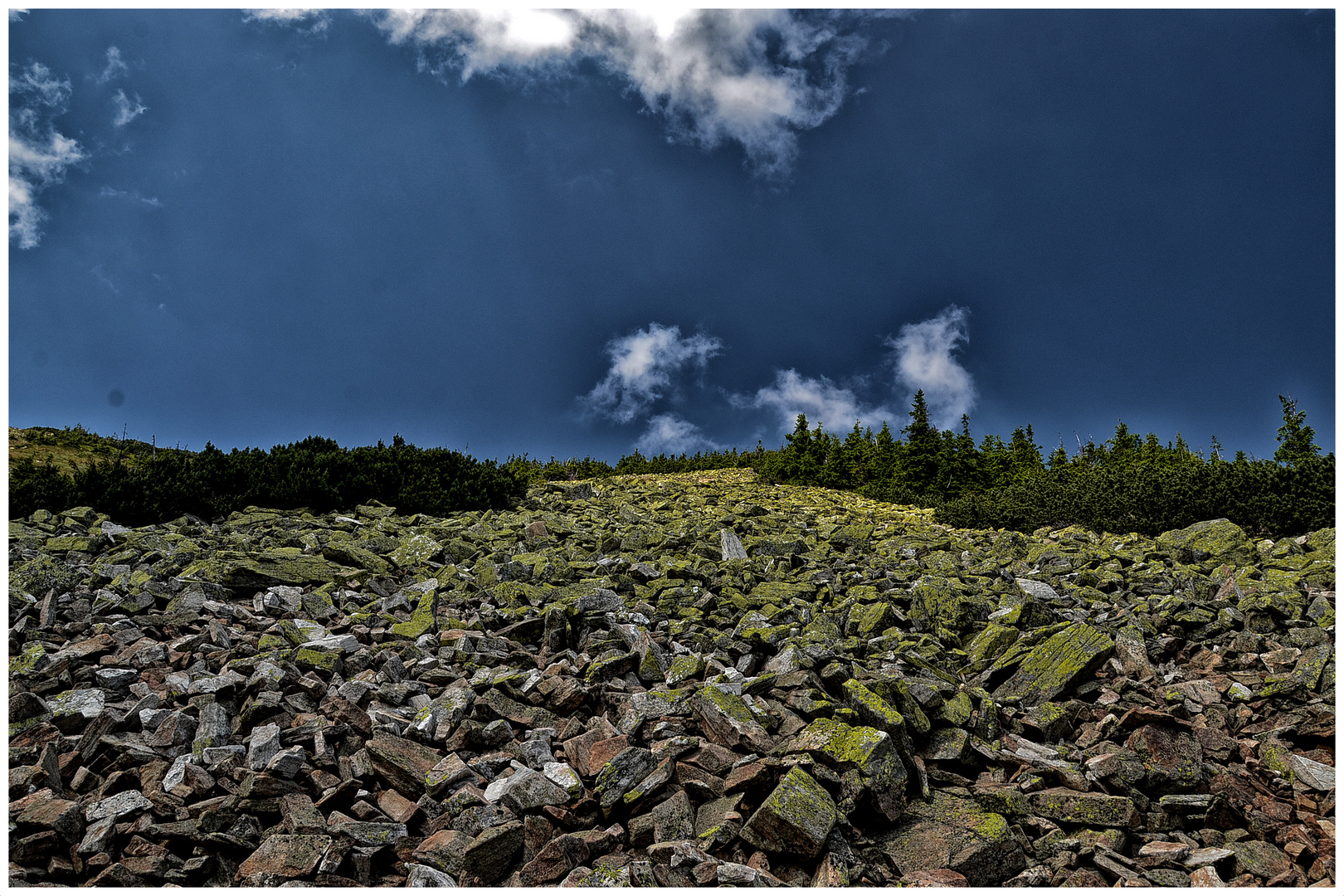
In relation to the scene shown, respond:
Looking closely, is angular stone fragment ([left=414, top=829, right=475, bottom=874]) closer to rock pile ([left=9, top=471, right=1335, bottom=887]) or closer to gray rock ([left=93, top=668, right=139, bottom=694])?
rock pile ([left=9, top=471, right=1335, bottom=887])

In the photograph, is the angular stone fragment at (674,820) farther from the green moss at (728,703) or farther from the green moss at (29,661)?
the green moss at (29,661)

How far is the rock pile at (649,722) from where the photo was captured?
4.41 m

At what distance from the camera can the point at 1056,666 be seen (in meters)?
7.07

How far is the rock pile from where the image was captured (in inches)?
174

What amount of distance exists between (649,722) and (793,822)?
1.89m

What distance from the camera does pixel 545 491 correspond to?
20406mm

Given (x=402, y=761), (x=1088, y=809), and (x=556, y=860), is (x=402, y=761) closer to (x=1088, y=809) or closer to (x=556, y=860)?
(x=556, y=860)

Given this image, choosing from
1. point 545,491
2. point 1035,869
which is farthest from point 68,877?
point 545,491

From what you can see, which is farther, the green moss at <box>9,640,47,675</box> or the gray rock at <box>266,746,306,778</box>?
the green moss at <box>9,640,47,675</box>

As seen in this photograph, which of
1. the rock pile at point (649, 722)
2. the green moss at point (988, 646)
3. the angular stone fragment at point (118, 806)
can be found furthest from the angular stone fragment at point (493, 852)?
the green moss at point (988, 646)

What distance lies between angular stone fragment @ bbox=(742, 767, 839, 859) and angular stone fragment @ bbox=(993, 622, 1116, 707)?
11.5 ft

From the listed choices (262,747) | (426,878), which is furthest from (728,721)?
(262,747)

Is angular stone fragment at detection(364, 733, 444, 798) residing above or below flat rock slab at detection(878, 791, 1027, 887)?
above

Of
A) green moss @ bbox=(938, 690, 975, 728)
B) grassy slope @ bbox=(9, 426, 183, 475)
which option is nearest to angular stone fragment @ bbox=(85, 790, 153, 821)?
green moss @ bbox=(938, 690, 975, 728)
